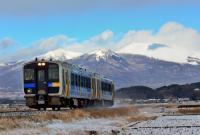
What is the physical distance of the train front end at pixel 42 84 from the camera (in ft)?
153

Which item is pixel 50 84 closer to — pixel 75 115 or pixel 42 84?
pixel 42 84

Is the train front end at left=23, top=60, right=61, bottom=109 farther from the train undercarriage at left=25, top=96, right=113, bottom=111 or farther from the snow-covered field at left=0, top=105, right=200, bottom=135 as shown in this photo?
the snow-covered field at left=0, top=105, right=200, bottom=135

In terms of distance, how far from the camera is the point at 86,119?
140ft

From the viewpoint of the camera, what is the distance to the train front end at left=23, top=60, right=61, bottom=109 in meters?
46.6

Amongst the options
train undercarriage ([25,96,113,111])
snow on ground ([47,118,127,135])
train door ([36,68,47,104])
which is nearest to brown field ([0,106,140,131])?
snow on ground ([47,118,127,135])

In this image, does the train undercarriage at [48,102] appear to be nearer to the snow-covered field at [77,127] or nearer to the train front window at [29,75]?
the train front window at [29,75]

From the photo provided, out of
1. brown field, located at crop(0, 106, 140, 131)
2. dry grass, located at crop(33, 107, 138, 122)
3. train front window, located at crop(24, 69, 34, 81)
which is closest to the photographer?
brown field, located at crop(0, 106, 140, 131)

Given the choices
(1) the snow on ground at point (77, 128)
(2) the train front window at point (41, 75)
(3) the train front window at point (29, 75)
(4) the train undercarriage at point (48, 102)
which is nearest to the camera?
(1) the snow on ground at point (77, 128)

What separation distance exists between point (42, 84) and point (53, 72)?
1.32 meters

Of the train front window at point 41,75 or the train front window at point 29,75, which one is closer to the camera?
the train front window at point 41,75

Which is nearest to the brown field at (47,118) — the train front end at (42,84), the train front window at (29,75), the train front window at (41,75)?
the train front end at (42,84)

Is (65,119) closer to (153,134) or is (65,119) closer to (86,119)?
(86,119)

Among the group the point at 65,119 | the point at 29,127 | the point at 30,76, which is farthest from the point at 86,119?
the point at 29,127

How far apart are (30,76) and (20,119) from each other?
13673 mm
